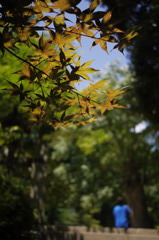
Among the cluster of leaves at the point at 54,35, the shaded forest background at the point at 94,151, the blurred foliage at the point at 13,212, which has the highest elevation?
the shaded forest background at the point at 94,151

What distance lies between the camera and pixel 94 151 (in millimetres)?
15109

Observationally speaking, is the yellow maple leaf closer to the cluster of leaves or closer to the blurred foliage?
the cluster of leaves

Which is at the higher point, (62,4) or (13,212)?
(62,4)

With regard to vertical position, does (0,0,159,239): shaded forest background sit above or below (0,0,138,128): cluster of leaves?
above

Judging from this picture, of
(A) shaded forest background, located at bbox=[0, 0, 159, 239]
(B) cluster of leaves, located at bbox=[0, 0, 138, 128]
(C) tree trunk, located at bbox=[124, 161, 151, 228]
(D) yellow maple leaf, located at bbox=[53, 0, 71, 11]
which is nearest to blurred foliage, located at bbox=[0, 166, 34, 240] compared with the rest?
(A) shaded forest background, located at bbox=[0, 0, 159, 239]

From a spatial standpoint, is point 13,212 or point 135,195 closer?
point 13,212

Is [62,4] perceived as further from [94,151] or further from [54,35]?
[94,151]

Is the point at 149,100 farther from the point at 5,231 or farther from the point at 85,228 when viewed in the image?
the point at 5,231

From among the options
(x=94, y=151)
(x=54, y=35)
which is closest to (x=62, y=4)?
(x=54, y=35)

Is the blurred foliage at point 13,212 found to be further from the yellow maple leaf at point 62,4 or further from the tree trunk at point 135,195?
the tree trunk at point 135,195

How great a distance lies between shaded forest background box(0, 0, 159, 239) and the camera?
155 inches

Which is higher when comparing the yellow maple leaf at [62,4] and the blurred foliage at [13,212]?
the yellow maple leaf at [62,4]

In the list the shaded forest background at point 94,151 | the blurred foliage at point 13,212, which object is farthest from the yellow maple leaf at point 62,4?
the blurred foliage at point 13,212

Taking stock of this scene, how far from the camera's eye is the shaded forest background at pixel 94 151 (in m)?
3.93
